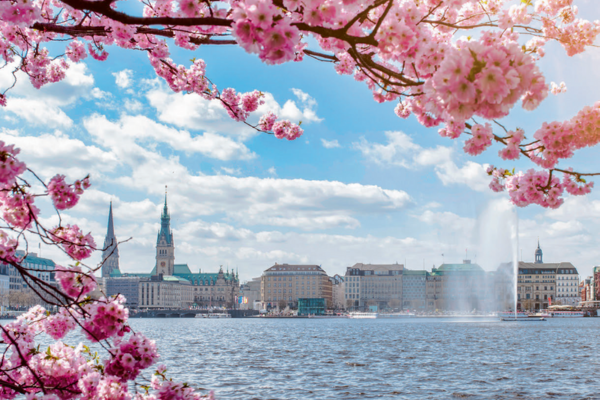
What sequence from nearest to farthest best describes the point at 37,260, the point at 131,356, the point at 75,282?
1. the point at 131,356
2. the point at 75,282
3. the point at 37,260

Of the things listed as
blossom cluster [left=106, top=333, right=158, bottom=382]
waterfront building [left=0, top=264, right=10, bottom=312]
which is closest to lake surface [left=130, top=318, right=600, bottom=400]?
blossom cluster [left=106, top=333, right=158, bottom=382]

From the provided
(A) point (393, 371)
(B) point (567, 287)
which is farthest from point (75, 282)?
(B) point (567, 287)

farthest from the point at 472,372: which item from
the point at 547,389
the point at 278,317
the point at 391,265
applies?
the point at 391,265

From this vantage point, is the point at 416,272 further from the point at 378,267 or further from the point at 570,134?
the point at 570,134

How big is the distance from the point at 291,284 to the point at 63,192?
182m

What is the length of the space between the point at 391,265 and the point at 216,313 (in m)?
56.1

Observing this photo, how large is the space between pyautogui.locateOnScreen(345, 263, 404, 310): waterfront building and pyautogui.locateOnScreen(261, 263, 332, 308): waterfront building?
30.1 feet

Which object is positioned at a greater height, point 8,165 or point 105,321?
point 8,165

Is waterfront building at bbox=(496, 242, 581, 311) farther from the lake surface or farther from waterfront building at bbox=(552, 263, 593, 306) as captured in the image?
the lake surface

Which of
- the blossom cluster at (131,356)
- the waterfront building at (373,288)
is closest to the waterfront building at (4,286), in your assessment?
the waterfront building at (373,288)

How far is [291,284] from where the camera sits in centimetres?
18675

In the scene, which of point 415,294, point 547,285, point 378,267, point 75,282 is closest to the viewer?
point 75,282

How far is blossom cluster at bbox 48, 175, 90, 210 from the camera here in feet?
19.9

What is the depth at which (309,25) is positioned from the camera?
12.7 feet
